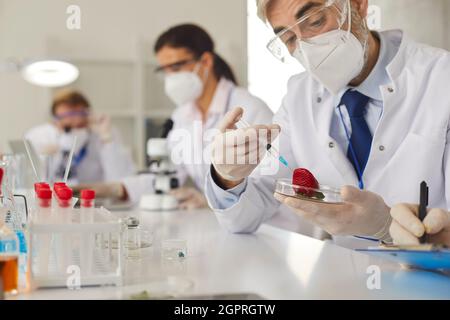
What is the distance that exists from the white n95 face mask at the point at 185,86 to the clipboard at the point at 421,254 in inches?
67.3

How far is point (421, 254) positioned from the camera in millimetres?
906

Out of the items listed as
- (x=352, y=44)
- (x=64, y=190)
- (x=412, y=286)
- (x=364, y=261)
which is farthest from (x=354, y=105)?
(x=64, y=190)

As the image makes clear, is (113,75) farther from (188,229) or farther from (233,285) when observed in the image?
(233,285)

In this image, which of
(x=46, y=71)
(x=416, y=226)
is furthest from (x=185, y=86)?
Answer: (x=416, y=226)

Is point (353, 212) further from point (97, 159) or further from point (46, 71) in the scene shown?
point (97, 159)

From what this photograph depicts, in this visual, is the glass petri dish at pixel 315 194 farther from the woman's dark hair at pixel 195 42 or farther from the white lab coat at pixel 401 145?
the woman's dark hair at pixel 195 42

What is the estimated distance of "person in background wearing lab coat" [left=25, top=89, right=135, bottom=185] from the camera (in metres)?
3.70

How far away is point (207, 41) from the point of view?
278cm

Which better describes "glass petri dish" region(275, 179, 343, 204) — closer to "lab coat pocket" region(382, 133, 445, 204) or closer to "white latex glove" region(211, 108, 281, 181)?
"white latex glove" region(211, 108, 281, 181)

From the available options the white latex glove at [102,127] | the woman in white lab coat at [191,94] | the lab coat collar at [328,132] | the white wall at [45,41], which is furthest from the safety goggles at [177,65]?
the white latex glove at [102,127]

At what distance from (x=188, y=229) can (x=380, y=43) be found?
753mm

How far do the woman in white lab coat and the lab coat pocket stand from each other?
1.00m

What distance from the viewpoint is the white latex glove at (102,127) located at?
13.1ft

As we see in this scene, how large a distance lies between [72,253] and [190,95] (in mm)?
1754
